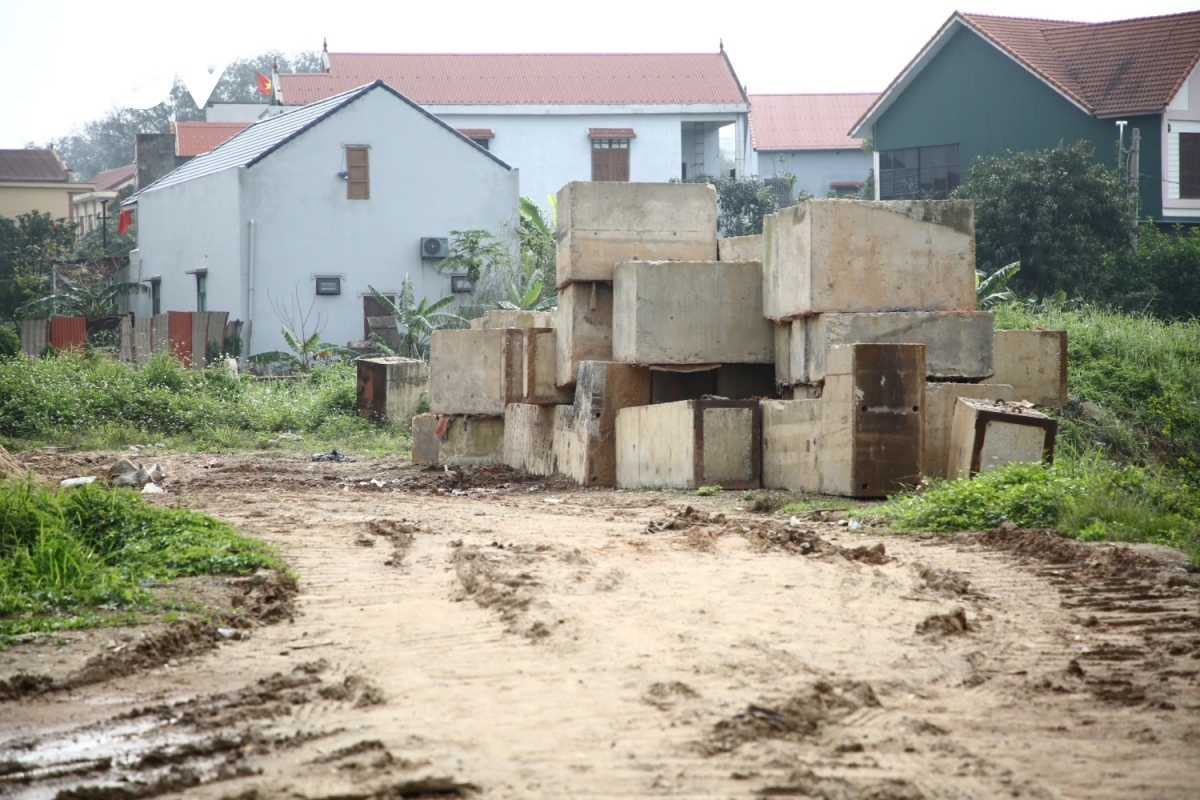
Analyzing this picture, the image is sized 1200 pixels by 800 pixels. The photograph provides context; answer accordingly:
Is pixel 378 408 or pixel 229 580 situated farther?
pixel 378 408

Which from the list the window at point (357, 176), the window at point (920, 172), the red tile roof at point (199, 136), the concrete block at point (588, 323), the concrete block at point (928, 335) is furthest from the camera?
the red tile roof at point (199, 136)

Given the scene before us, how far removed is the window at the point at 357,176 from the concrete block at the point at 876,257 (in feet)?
61.0

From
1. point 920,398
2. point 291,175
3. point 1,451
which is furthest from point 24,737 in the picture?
point 291,175

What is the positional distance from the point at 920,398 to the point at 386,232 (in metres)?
20.1

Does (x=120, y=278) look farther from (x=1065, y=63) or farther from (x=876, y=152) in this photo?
(x=1065, y=63)

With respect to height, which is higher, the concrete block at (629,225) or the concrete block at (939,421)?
the concrete block at (629,225)

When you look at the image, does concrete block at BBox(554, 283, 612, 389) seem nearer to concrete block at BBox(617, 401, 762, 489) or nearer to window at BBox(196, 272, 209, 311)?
concrete block at BBox(617, 401, 762, 489)

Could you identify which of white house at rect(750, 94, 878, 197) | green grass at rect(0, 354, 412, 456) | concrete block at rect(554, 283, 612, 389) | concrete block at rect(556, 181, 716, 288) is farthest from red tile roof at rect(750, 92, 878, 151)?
concrete block at rect(554, 283, 612, 389)

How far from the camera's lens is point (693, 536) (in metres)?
7.70

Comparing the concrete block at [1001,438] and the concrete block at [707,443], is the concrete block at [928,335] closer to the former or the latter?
the concrete block at [707,443]

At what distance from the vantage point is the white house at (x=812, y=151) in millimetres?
45750

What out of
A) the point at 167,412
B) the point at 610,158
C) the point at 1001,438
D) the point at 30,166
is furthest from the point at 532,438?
the point at 30,166

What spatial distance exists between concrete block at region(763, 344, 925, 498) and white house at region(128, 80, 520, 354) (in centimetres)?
1937

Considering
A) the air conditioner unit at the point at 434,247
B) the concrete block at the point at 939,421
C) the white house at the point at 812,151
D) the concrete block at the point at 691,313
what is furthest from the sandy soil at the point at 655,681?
the white house at the point at 812,151
